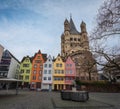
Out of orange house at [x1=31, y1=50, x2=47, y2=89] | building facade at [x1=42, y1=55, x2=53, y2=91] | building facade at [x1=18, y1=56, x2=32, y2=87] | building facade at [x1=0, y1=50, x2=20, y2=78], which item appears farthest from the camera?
building facade at [x1=18, y1=56, x2=32, y2=87]

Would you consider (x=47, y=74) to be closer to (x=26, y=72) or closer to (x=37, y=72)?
(x=37, y=72)

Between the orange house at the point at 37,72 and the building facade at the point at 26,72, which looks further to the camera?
the building facade at the point at 26,72

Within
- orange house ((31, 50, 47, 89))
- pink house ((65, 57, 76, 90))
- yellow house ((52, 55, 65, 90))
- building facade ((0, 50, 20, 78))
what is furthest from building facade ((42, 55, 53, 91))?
building facade ((0, 50, 20, 78))

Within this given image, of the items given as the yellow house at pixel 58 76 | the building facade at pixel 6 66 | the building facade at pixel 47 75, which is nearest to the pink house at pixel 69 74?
the yellow house at pixel 58 76

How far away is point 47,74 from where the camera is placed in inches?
1464

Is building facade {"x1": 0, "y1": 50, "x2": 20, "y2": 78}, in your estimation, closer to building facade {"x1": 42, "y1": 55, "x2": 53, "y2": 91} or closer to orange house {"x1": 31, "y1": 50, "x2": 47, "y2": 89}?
orange house {"x1": 31, "y1": 50, "x2": 47, "y2": 89}

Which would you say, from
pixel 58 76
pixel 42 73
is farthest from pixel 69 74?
pixel 42 73

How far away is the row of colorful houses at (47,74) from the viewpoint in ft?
119

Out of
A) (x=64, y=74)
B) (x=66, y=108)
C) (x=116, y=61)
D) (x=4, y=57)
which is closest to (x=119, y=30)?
(x=116, y=61)

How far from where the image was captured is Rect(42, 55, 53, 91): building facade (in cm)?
3581

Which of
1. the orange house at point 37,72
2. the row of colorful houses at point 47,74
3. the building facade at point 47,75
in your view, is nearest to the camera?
the building facade at point 47,75

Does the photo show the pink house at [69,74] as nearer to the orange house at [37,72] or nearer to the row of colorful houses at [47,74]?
the row of colorful houses at [47,74]

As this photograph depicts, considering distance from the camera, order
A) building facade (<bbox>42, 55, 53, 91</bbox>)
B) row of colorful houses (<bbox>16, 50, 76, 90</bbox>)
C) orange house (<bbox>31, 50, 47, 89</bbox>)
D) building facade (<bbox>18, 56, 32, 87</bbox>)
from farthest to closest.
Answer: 1. building facade (<bbox>18, 56, 32, 87</bbox>)
2. orange house (<bbox>31, 50, 47, 89</bbox>)
3. row of colorful houses (<bbox>16, 50, 76, 90</bbox>)
4. building facade (<bbox>42, 55, 53, 91</bbox>)

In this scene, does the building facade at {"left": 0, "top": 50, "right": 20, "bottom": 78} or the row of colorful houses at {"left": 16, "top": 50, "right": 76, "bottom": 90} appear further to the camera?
the building facade at {"left": 0, "top": 50, "right": 20, "bottom": 78}
